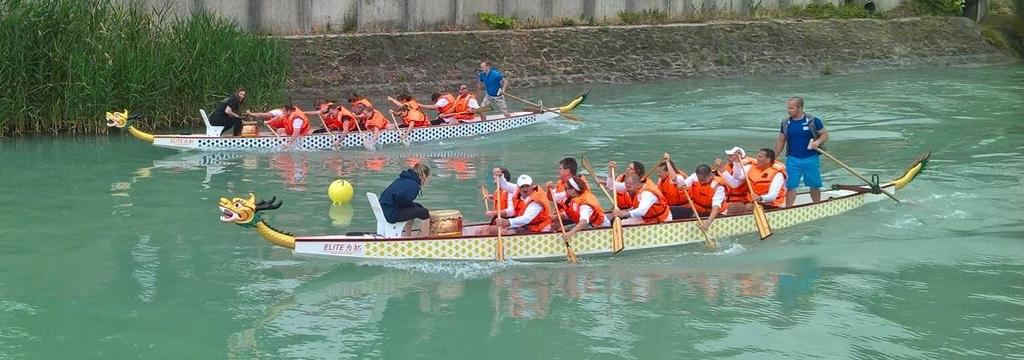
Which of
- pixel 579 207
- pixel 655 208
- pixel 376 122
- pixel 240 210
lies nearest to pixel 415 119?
Result: pixel 376 122

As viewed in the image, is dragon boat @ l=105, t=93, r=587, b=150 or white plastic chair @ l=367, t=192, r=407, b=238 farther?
dragon boat @ l=105, t=93, r=587, b=150

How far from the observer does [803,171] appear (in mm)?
17203

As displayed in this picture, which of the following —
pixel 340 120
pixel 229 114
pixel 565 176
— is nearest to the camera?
pixel 565 176

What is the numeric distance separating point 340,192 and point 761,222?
6.56 m

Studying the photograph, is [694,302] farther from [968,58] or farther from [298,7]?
[968,58]

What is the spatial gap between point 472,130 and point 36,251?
39.2 ft

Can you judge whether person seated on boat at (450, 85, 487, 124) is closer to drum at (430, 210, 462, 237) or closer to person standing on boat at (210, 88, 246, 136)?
person standing on boat at (210, 88, 246, 136)

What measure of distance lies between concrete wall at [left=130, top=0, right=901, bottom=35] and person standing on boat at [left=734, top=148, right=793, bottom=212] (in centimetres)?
1623

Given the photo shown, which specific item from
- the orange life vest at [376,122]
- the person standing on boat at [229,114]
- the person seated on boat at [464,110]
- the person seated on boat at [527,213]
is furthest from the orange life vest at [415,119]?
the person seated on boat at [527,213]

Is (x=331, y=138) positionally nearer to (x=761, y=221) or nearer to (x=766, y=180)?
(x=766, y=180)

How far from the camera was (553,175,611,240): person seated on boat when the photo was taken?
49.0 feet

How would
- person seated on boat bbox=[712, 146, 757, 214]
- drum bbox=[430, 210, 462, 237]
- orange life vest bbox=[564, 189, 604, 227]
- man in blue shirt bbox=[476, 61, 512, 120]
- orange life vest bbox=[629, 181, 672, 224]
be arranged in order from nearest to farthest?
drum bbox=[430, 210, 462, 237]
orange life vest bbox=[564, 189, 604, 227]
orange life vest bbox=[629, 181, 672, 224]
person seated on boat bbox=[712, 146, 757, 214]
man in blue shirt bbox=[476, 61, 512, 120]

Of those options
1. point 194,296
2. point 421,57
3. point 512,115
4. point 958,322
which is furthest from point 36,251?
point 421,57

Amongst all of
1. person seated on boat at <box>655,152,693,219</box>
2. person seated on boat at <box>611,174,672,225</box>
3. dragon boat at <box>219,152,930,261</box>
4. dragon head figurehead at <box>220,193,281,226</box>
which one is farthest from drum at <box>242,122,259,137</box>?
dragon head figurehead at <box>220,193,281,226</box>
